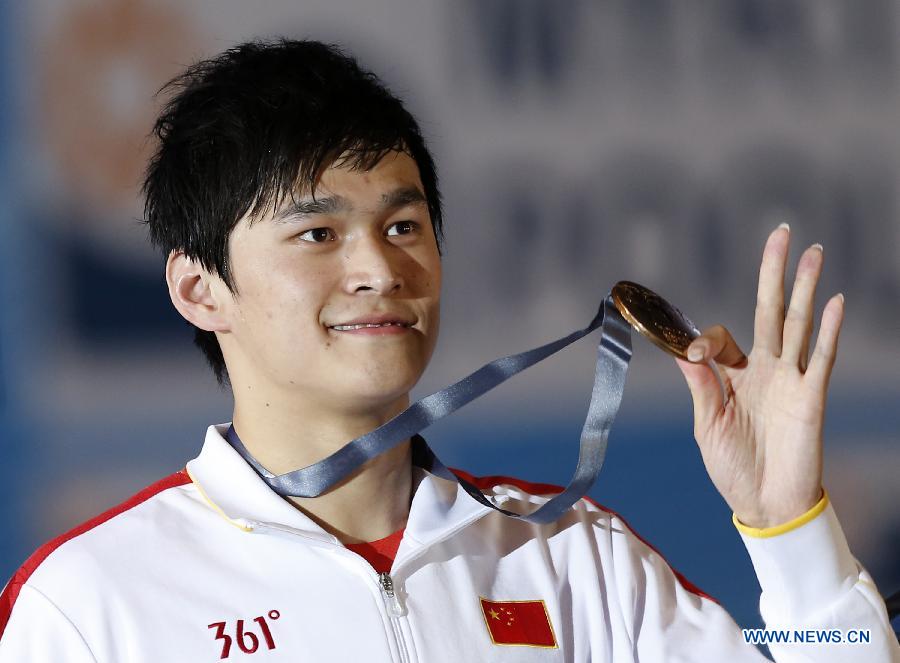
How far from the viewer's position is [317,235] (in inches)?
64.4

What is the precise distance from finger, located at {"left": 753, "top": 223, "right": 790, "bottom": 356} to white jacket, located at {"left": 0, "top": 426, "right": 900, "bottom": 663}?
22 centimetres

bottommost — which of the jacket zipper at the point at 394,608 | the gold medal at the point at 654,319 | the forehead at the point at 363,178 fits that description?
the jacket zipper at the point at 394,608

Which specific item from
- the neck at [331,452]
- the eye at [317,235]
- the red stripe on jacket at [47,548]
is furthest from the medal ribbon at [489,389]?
the eye at [317,235]

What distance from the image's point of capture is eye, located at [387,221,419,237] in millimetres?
1671

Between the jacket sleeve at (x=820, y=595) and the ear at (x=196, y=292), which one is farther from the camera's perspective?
the ear at (x=196, y=292)

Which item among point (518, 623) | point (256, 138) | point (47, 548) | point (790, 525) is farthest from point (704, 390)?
point (47, 548)

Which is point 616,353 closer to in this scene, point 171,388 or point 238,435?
point 238,435

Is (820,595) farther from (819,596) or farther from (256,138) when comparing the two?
(256,138)

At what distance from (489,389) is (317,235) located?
282 mm

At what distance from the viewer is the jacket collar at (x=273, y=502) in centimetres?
163

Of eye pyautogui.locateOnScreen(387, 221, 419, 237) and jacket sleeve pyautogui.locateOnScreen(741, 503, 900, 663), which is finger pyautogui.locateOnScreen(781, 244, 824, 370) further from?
eye pyautogui.locateOnScreen(387, 221, 419, 237)

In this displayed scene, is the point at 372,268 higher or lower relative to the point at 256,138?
lower

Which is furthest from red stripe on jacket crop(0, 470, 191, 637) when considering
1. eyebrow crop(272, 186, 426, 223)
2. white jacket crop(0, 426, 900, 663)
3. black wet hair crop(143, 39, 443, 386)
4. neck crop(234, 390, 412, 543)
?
eyebrow crop(272, 186, 426, 223)

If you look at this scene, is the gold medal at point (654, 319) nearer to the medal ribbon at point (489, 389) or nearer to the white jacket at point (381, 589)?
the medal ribbon at point (489, 389)
